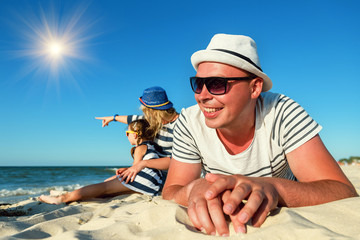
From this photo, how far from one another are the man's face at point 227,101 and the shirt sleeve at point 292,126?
0.29m

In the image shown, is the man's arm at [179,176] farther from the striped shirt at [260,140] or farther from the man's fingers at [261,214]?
the man's fingers at [261,214]

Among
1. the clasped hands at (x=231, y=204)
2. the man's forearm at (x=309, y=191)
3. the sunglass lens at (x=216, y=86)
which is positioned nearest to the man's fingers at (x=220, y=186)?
the clasped hands at (x=231, y=204)

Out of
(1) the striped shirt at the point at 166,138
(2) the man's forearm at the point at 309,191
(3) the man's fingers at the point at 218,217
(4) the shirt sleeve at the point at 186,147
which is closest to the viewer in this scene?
(3) the man's fingers at the point at 218,217

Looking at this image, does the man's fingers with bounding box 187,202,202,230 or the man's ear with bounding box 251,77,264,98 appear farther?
the man's ear with bounding box 251,77,264,98

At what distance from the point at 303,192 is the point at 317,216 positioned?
28cm

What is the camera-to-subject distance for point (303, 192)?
1.88 meters

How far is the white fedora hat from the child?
102 inches

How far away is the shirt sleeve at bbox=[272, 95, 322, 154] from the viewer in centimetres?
223

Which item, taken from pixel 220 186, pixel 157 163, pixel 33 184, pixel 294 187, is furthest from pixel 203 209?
pixel 33 184

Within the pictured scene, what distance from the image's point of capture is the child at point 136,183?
14.8ft

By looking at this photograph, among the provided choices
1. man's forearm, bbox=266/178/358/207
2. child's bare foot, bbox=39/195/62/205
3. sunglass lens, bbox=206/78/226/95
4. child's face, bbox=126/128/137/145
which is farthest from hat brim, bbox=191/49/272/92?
child's bare foot, bbox=39/195/62/205

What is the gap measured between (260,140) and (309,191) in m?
0.65

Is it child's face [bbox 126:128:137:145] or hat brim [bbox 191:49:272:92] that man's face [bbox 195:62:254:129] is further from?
child's face [bbox 126:128:137:145]

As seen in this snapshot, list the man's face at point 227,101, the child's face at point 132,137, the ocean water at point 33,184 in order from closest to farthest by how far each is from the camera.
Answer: the man's face at point 227,101 < the child's face at point 132,137 < the ocean water at point 33,184
